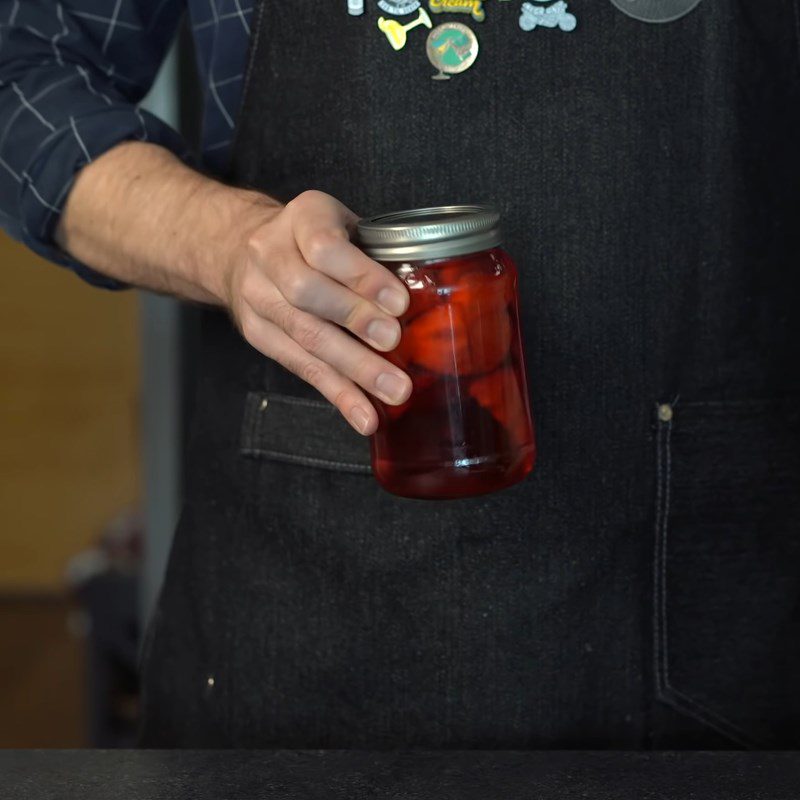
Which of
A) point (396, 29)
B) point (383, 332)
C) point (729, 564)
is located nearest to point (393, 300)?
point (383, 332)

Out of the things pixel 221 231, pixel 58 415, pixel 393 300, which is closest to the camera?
pixel 393 300

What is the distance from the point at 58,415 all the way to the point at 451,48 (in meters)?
2.94

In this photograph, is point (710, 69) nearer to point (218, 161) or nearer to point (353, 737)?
point (218, 161)

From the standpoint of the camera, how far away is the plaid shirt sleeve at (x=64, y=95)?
3.00 ft

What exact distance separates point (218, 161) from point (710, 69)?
0.39m

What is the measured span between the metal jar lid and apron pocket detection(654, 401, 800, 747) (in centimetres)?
27

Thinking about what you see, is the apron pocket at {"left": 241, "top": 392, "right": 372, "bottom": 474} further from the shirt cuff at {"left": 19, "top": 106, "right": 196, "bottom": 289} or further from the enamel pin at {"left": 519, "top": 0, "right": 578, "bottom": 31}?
the enamel pin at {"left": 519, "top": 0, "right": 578, "bottom": 31}

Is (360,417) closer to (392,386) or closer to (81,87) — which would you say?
(392,386)

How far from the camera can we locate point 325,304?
0.67m

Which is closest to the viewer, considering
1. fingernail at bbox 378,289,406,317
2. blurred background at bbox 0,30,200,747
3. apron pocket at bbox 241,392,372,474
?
fingernail at bbox 378,289,406,317

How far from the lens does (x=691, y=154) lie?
88cm

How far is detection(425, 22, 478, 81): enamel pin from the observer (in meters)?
0.86

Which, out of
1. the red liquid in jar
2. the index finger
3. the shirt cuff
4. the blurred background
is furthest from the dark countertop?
the blurred background

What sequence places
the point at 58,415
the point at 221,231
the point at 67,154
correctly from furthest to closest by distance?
1. the point at 58,415
2. the point at 67,154
3. the point at 221,231
